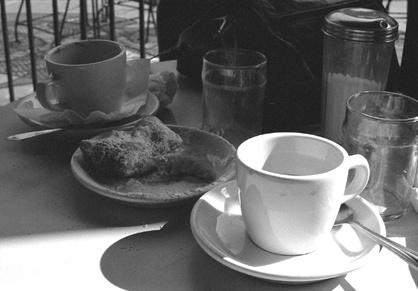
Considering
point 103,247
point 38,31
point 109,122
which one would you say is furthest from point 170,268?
point 38,31

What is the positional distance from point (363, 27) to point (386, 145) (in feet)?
0.49

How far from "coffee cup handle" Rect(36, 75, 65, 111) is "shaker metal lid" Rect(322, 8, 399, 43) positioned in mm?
347

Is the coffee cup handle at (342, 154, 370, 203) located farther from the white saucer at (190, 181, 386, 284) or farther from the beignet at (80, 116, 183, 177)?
the beignet at (80, 116, 183, 177)

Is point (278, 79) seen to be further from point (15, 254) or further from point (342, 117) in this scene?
point (15, 254)

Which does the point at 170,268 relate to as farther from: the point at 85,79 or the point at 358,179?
the point at 85,79

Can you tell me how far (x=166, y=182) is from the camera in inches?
24.7

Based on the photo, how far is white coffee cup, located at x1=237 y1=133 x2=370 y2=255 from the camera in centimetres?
47

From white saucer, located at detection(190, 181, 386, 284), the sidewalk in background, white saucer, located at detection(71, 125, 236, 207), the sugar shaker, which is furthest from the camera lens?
the sidewalk in background

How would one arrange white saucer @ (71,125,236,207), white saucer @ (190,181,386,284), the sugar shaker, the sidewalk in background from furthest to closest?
1. the sidewalk in background
2. the sugar shaker
3. white saucer @ (71,125,236,207)
4. white saucer @ (190,181,386,284)

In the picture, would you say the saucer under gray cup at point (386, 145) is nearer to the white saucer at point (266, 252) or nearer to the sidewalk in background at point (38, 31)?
the white saucer at point (266, 252)

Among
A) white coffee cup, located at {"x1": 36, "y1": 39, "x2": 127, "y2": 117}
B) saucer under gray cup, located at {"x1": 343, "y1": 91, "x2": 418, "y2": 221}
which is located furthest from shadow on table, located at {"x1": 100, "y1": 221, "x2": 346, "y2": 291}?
white coffee cup, located at {"x1": 36, "y1": 39, "x2": 127, "y2": 117}

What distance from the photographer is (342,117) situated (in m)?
0.73

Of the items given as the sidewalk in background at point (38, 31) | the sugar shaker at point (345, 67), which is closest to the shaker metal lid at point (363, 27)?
the sugar shaker at point (345, 67)

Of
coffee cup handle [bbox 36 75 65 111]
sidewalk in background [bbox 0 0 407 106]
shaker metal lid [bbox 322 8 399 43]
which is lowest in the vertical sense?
sidewalk in background [bbox 0 0 407 106]
